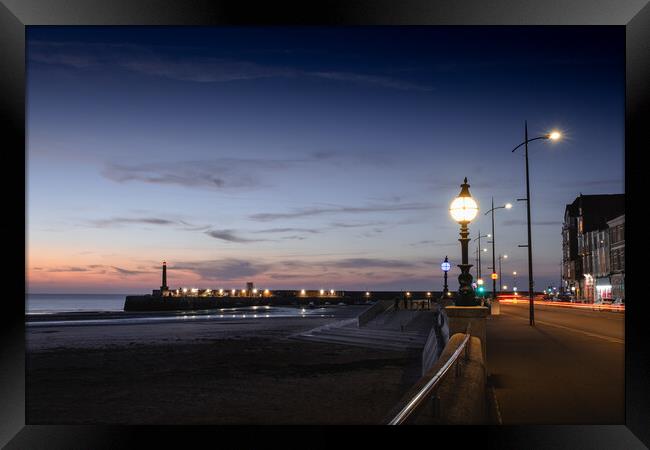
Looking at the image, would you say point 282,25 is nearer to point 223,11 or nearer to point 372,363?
point 223,11

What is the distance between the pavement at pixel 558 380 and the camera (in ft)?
28.8

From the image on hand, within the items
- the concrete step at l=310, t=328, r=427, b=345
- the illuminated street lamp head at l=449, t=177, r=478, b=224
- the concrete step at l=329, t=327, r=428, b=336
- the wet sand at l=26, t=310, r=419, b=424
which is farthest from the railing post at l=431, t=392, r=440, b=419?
the concrete step at l=329, t=327, r=428, b=336

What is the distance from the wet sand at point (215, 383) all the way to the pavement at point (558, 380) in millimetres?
3847

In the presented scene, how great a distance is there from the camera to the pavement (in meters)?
8.76

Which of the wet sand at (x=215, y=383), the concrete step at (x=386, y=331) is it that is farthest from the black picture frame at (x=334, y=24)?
the concrete step at (x=386, y=331)

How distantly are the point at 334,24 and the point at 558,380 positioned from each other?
808cm

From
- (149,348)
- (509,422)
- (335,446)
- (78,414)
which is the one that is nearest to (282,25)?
(335,446)

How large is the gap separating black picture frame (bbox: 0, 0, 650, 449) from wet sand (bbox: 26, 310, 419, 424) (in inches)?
310

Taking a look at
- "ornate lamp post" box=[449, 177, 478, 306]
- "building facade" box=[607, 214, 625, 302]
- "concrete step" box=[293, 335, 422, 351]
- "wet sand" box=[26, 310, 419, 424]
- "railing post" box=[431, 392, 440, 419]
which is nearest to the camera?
"railing post" box=[431, 392, 440, 419]

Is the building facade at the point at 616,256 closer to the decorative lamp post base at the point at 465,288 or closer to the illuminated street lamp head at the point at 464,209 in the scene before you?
the decorative lamp post base at the point at 465,288

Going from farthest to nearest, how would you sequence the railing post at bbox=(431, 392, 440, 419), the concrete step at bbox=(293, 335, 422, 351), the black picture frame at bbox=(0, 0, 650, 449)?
the concrete step at bbox=(293, 335, 422, 351), the black picture frame at bbox=(0, 0, 650, 449), the railing post at bbox=(431, 392, 440, 419)

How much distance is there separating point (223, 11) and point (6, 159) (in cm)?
323

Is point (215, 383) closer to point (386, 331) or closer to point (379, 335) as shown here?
point (379, 335)

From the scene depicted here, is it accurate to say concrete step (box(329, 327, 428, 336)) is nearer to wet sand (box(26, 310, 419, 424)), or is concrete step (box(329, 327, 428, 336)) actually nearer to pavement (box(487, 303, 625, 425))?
wet sand (box(26, 310, 419, 424))
